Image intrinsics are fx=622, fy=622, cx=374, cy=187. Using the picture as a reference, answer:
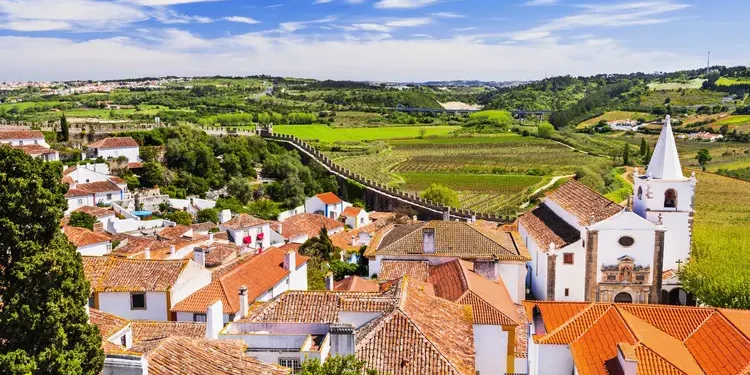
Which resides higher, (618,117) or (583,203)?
(618,117)

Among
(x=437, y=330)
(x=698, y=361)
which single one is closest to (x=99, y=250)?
(x=437, y=330)

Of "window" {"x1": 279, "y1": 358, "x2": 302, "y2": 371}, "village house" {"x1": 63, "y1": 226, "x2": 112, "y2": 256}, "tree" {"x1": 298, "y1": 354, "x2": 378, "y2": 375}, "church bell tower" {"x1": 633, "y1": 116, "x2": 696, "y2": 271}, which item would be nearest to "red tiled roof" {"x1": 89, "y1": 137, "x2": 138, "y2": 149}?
"village house" {"x1": 63, "y1": 226, "x2": 112, "y2": 256}

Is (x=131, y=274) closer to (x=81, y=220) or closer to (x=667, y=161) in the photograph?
(x=81, y=220)

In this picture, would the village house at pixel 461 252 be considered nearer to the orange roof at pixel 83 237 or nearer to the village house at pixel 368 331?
the village house at pixel 368 331

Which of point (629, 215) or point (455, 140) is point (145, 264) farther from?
point (455, 140)

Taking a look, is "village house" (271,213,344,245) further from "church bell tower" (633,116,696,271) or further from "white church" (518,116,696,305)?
"church bell tower" (633,116,696,271)

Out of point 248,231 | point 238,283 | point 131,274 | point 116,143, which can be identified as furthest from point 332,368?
point 116,143
